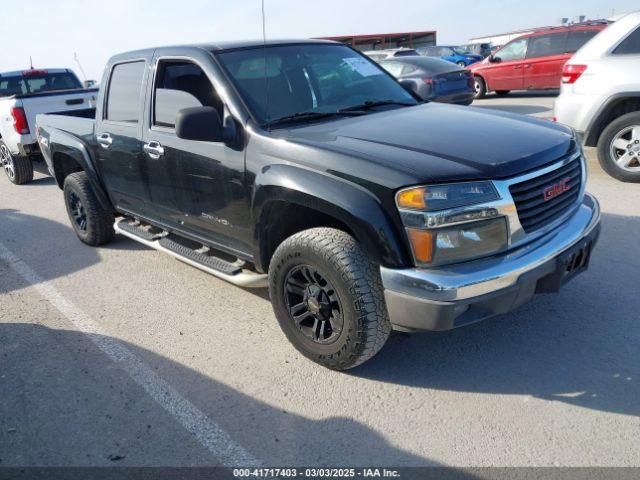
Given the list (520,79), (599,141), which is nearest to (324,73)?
(599,141)

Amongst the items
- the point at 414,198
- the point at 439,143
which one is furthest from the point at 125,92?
the point at 414,198

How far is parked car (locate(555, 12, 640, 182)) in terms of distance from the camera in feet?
19.3

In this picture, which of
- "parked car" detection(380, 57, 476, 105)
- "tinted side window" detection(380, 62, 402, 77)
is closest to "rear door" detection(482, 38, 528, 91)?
"parked car" detection(380, 57, 476, 105)

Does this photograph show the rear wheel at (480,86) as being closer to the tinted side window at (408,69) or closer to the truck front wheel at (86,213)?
the tinted side window at (408,69)

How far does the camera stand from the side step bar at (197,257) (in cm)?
347

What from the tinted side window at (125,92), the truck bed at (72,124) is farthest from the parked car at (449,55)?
the tinted side window at (125,92)

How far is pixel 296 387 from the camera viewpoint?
3.03 m

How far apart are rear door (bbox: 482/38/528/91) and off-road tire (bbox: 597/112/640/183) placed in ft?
27.5

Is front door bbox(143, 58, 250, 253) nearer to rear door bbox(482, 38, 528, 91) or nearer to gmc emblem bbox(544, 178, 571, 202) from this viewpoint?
gmc emblem bbox(544, 178, 571, 202)

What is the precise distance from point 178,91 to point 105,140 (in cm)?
116

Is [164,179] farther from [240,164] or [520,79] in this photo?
[520,79]

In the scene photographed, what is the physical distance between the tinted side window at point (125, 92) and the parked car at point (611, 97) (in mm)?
4756

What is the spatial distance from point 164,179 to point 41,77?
330 inches

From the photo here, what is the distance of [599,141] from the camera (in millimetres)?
6121
